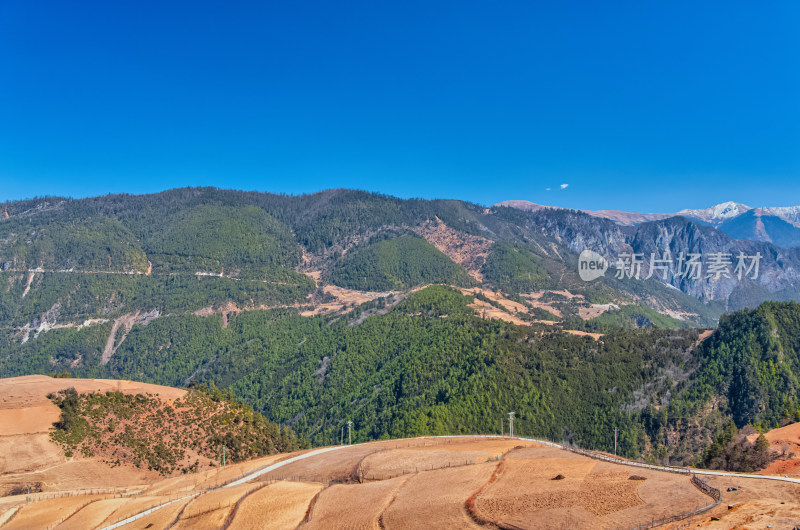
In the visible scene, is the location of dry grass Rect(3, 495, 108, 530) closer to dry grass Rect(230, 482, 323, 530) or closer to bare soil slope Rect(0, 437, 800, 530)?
bare soil slope Rect(0, 437, 800, 530)

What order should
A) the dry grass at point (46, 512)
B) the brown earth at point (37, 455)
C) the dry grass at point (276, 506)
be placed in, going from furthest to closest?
the brown earth at point (37, 455), the dry grass at point (46, 512), the dry grass at point (276, 506)

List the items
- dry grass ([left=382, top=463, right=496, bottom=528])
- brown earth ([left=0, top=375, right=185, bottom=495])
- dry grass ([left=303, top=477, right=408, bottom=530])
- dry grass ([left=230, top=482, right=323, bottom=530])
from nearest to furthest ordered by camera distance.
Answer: dry grass ([left=382, top=463, right=496, bottom=528]) < dry grass ([left=303, top=477, right=408, bottom=530]) < dry grass ([left=230, top=482, right=323, bottom=530]) < brown earth ([left=0, top=375, right=185, bottom=495])

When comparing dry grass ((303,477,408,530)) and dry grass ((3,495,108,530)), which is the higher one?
dry grass ((303,477,408,530))

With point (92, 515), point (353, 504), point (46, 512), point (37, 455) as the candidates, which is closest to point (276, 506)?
point (353, 504)

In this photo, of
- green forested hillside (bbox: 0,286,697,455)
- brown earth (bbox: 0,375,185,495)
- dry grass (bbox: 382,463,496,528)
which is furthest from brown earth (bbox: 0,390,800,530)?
green forested hillside (bbox: 0,286,697,455)

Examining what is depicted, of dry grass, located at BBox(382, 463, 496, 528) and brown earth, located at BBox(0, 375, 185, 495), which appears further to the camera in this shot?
brown earth, located at BBox(0, 375, 185, 495)

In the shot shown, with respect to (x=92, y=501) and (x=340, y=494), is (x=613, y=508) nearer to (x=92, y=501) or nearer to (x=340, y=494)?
(x=340, y=494)

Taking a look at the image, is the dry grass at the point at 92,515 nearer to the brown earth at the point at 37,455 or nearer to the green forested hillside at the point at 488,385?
the brown earth at the point at 37,455

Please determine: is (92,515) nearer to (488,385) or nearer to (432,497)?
(432,497)

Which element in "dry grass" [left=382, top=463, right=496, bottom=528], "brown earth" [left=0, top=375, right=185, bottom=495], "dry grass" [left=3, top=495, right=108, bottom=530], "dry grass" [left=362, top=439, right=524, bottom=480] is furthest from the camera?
"brown earth" [left=0, top=375, right=185, bottom=495]

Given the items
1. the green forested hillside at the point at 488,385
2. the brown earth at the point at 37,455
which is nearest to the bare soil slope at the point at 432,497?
the brown earth at the point at 37,455

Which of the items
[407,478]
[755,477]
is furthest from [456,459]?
[755,477]
